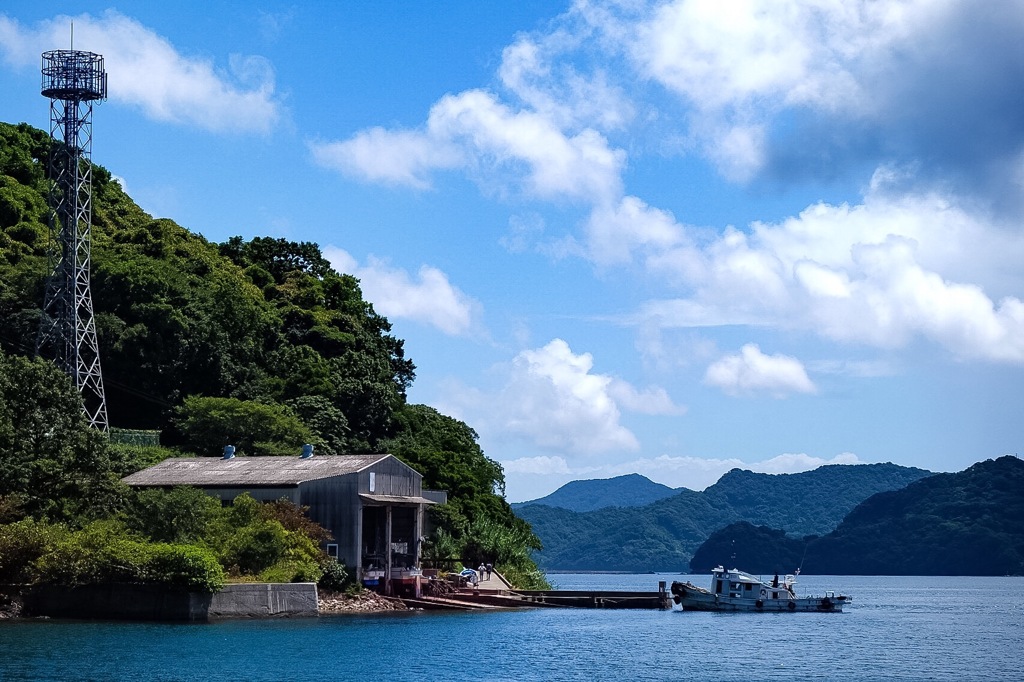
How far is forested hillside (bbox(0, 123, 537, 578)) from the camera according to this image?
7594 centimetres

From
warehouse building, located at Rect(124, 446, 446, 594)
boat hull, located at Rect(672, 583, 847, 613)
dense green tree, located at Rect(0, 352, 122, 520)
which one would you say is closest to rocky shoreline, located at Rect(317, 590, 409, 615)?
warehouse building, located at Rect(124, 446, 446, 594)

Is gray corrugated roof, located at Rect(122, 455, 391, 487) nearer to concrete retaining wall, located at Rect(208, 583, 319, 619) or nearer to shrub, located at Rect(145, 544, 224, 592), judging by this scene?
concrete retaining wall, located at Rect(208, 583, 319, 619)

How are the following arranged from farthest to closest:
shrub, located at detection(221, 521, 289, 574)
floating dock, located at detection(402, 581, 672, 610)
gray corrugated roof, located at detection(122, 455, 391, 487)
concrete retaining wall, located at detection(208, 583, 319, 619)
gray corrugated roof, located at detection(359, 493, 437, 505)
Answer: floating dock, located at detection(402, 581, 672, 610), gray corrugated roof, located at detection(122, 455, 391, 487), gray corrugated roof, located at detection(359, 493, 437, 505), shrub, located at detection(221, 521, 289, 574), concrete retaining wall, located at detection(208, 583, 319, 619)

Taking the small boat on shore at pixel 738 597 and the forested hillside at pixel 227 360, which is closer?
the forested hillside at pixel 227 360

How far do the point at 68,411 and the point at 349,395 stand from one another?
3267cm

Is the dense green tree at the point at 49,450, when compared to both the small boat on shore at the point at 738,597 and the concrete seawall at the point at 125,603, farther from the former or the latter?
the small boat on shore at the point at 738,597

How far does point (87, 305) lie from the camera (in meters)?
71.2

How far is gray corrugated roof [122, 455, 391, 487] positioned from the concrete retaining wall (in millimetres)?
6718

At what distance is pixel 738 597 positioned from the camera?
261 ft

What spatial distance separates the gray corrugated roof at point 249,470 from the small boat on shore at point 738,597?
2534 centimetres

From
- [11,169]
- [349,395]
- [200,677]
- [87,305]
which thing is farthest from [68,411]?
[11,169]

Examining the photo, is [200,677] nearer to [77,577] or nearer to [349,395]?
[77,577]

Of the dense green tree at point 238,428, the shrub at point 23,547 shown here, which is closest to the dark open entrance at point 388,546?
the dense green tree at point 238,428

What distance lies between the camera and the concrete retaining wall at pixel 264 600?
50.9m
